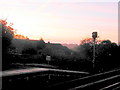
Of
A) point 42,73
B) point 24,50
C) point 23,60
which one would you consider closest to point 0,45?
point 42,73

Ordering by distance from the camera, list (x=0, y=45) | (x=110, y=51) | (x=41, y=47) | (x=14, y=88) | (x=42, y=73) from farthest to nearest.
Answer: (x=41, y=47) → (x=110, y=51) → (x=0, y=45) → (x=42, y=73) → (x=14, y=88)

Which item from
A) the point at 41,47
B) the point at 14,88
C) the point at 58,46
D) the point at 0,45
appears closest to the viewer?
the point at 14,88

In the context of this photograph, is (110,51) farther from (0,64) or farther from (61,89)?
(61,89)

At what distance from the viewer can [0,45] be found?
88.2 feet

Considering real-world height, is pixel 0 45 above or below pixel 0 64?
above

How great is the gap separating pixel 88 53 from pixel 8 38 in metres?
37.3

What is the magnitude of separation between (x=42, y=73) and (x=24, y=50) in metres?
32.8

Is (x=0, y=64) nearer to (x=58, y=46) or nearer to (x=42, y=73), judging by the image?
(x=42, y=73)

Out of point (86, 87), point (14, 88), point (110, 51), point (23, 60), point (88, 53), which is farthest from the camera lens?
point (88, 53)

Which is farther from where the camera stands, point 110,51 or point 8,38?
point 110,51

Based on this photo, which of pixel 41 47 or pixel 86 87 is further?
pixel 41 47

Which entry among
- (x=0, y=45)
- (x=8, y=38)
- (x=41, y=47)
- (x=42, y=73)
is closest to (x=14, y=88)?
(x=42, y=73)

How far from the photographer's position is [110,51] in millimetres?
51594

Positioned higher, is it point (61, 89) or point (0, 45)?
point (0, 45)
